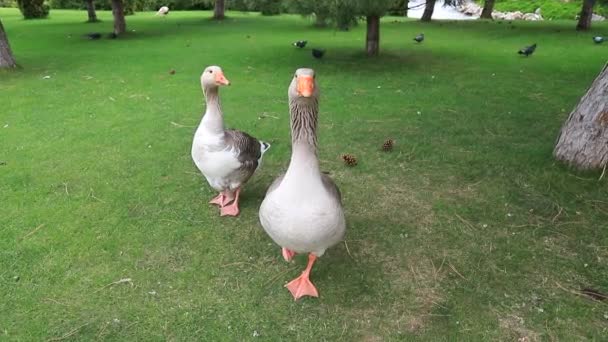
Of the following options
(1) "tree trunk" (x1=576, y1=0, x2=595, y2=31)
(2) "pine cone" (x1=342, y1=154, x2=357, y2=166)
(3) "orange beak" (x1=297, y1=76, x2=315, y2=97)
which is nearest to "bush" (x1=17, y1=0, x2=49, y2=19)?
(2) "pine cone" (x1=342, y1=154, x2=357, y2=166)

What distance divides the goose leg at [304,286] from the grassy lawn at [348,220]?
7cm

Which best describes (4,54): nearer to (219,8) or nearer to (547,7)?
(219,8)

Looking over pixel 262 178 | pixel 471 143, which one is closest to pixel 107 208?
pixel 262 178

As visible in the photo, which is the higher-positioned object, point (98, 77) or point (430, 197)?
point (98, 77)

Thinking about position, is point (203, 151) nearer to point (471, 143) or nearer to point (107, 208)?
point (107, 208)

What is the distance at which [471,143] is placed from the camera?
5.91 metres

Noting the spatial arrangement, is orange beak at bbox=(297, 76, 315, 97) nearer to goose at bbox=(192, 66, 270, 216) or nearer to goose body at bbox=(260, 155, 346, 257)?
goose body at bbox=(260, 155, 346, 257)

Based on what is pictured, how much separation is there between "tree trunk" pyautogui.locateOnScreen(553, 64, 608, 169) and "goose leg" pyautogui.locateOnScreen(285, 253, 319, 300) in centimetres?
344

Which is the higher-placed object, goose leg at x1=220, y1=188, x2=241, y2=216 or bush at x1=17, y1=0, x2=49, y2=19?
bush at x1=17, y1=0, x2=49, y2=19

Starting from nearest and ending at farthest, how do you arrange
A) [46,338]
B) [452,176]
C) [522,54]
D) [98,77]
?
[46,338] → [452,176] → [98,77] → [522,54]

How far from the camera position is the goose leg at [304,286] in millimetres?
3363

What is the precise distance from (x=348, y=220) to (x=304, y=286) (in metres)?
1.12

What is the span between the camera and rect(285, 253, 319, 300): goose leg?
3.36 meters

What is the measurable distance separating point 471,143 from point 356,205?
7.44 ft
